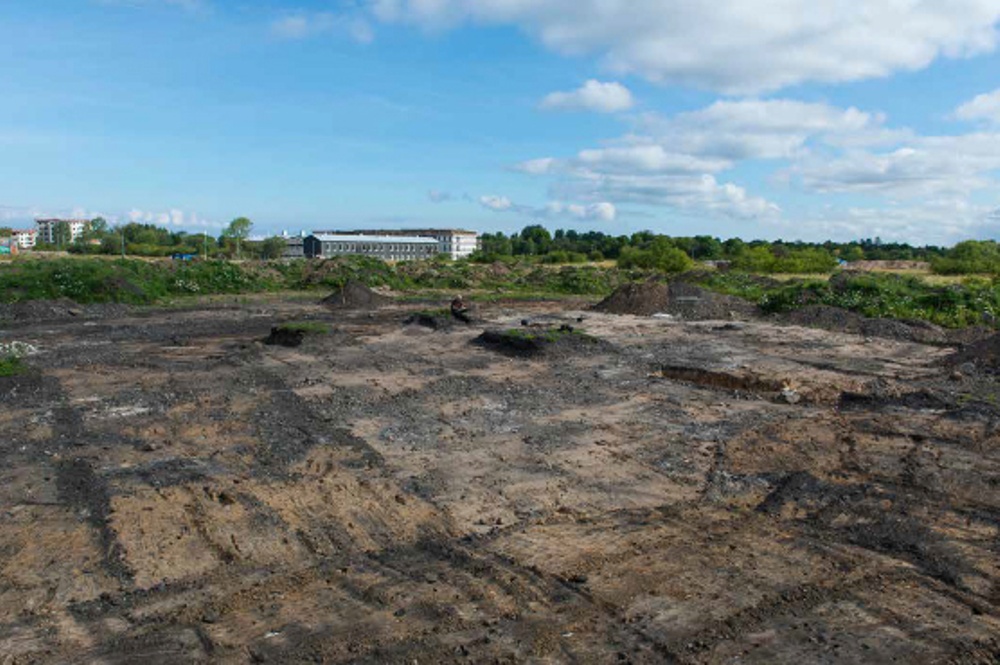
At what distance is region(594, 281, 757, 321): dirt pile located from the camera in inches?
978

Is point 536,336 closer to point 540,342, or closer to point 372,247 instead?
point 540,342

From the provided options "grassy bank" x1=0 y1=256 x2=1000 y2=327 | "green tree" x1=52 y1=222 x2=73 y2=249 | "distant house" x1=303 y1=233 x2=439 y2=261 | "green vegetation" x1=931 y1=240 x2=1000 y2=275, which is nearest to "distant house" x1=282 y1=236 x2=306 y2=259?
"distant house" x1=303 y1=233 x2=439 y2=261

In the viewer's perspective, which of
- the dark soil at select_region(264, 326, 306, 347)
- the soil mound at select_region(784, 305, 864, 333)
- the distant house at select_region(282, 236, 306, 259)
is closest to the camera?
the dark soil at select_region(264, 326, 306, 347)

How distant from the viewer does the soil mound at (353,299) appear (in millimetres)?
26686

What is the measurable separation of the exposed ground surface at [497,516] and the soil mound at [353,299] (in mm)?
12456

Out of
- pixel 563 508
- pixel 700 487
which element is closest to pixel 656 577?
pixel 563 508

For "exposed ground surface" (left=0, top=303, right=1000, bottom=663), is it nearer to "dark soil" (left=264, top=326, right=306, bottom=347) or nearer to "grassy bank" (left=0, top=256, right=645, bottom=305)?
"dark soil" (left=264, top=326, right=306, bottom=347)

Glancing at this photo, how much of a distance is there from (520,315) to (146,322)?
1042 centimetres

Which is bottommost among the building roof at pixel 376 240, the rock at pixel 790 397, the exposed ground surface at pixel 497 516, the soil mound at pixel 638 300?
the exposed ground surface at pixel 497 516

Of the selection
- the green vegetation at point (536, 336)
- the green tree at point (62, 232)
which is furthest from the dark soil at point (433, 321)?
the green tree at point (62, 232)

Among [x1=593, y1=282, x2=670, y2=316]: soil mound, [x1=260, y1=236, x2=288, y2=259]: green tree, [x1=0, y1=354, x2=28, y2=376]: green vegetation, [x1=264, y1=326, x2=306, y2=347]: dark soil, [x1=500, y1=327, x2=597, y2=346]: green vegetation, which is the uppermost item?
[x1=260, y1=236, x2=288, y2=259]: green tree

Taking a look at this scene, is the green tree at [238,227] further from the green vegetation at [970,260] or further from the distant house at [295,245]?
the green vegetation at [970,260]

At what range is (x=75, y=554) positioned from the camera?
241 inches

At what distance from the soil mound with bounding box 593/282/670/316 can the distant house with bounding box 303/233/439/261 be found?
56079 mm
